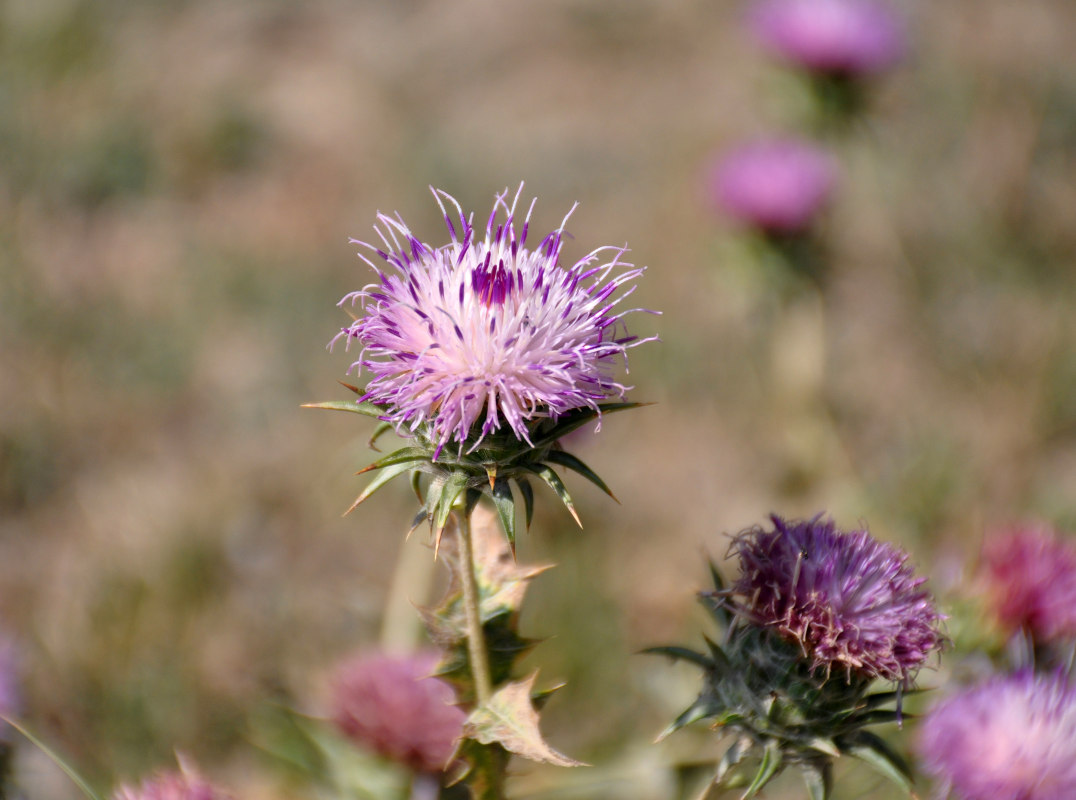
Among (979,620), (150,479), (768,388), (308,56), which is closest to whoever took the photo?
(979,620)

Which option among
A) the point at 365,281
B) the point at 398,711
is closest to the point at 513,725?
the point at 398,711

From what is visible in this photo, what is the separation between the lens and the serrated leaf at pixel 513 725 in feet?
9.09

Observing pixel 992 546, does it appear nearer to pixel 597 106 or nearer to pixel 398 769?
pixel 398 769

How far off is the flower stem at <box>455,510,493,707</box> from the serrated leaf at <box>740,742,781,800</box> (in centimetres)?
88

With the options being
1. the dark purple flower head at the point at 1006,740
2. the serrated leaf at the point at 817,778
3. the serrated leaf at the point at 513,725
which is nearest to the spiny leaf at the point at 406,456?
the serrated leaf at the point at 513,725

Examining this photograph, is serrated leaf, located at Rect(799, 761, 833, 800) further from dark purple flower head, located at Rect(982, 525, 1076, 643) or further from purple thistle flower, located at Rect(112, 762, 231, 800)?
purple thistle flower, located at Rect(112, 762, 231, 800)

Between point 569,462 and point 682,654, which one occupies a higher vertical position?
point 569,462

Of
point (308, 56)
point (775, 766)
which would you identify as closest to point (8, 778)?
point (775, 766)

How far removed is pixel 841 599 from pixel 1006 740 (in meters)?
1.15

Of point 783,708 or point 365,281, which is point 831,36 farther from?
point 783,708

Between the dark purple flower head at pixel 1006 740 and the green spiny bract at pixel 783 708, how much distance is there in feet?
2.43

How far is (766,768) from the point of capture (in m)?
2.84

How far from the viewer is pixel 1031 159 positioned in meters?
9.88

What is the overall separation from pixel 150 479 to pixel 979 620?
5752 mm
